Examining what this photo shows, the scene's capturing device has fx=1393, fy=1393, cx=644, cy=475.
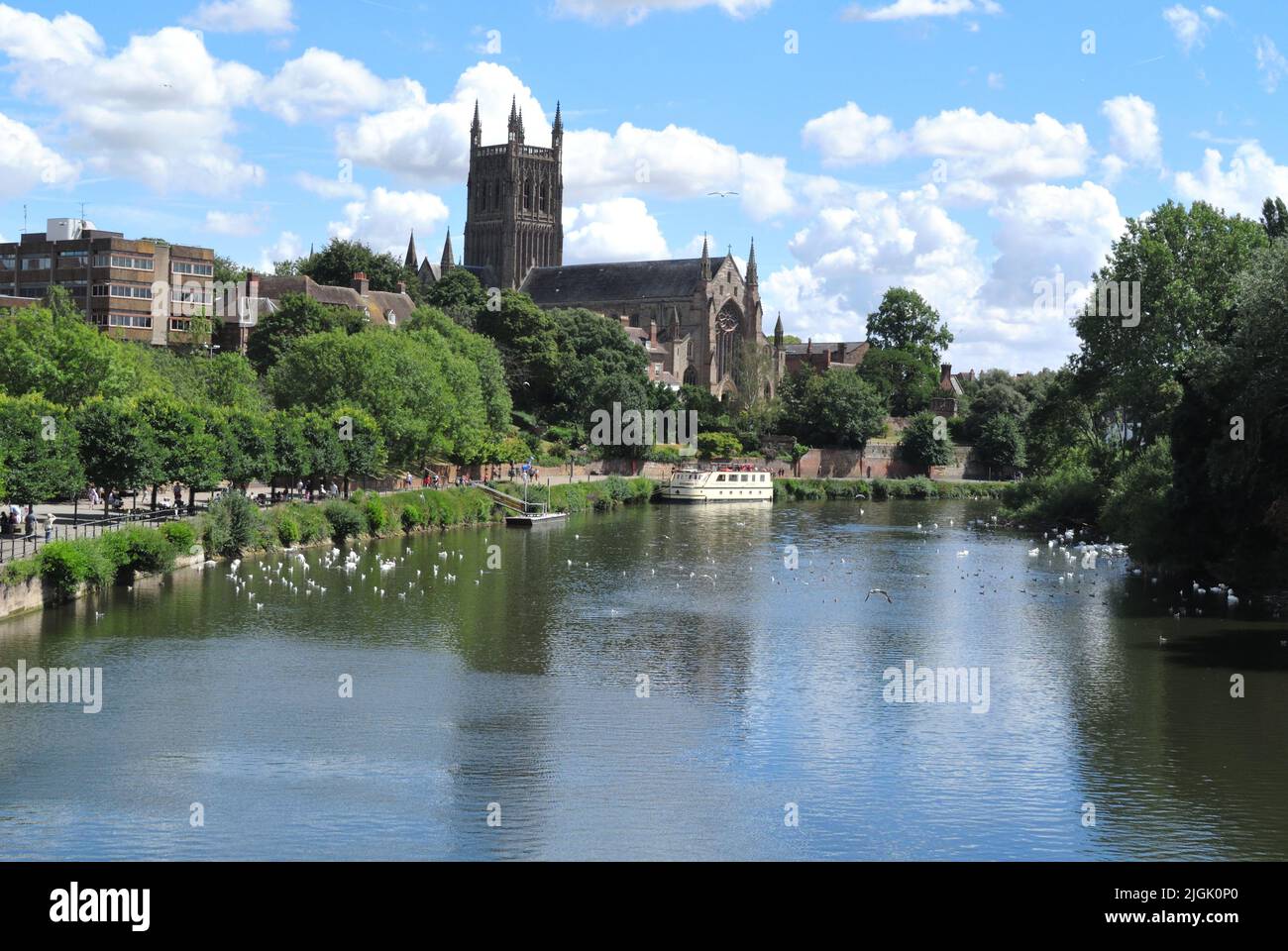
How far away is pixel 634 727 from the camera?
2780 centimetres

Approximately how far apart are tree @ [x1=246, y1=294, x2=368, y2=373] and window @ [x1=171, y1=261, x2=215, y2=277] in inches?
615

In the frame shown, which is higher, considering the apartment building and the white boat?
the apartment building

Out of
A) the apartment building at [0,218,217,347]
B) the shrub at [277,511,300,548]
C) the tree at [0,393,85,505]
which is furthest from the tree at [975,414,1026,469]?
the tree at [0,393,85,505]

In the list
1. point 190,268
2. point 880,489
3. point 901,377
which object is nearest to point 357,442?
point 190,268

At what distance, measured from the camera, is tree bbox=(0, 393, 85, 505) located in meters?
42.8

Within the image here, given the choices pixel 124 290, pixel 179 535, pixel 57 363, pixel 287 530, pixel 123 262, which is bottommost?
pixel 287 530

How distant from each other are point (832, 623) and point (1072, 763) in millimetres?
16103

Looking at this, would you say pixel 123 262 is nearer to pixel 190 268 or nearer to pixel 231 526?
pixel 190 268

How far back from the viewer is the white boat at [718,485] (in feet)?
324

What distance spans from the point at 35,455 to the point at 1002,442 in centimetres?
9499

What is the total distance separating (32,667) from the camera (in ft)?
101

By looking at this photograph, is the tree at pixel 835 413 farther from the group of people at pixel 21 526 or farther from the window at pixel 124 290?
the group of people at pixel 21 526

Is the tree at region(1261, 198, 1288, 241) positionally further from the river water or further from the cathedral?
the cathedral
